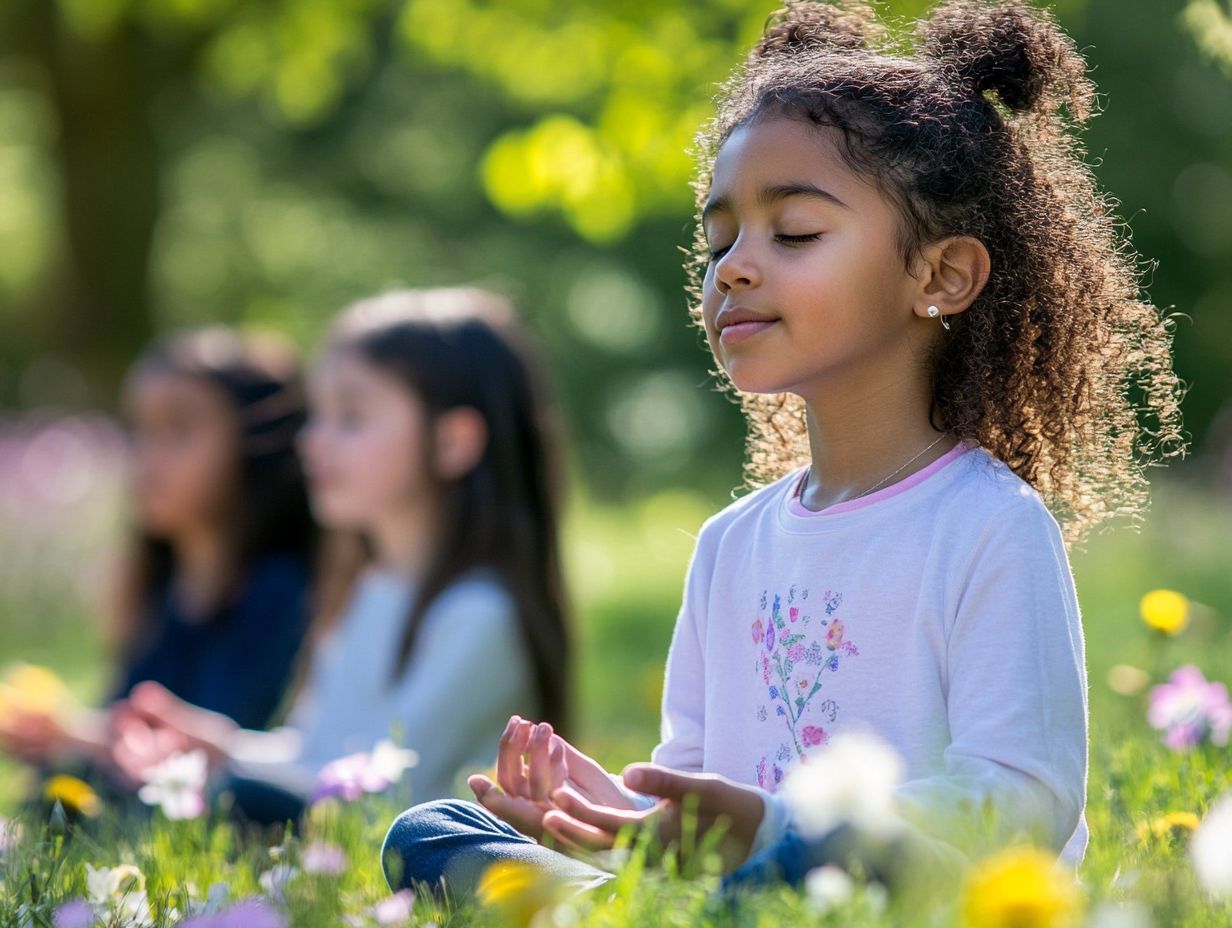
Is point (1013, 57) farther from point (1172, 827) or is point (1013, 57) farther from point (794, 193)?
point (1172, 827)

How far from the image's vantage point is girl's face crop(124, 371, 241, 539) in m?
5.19

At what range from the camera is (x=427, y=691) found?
3.86 metres

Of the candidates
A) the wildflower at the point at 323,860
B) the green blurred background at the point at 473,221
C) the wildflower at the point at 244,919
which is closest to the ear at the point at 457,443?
the green blurred background at the point at 473,221

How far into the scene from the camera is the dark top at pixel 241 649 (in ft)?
16.4

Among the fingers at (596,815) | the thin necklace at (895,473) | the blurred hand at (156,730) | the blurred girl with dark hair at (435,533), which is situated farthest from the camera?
the blurred girl with dark hair at (435,533)

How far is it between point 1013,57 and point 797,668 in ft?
3.30

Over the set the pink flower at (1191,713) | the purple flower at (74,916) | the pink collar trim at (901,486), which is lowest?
the purple flower at (74,916)

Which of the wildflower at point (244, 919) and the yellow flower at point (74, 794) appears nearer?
the wildflower at point (244, 919)

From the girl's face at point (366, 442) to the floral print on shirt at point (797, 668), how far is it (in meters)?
2.07

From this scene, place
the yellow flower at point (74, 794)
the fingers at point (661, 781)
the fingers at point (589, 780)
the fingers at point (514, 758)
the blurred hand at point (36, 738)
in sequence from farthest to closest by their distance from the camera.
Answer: the blurred hand at point (36, 738) < the yellow flower at point (74, 794) < the fingers at point (589, 780) < the fingers at point (514, 758) < the fingers at point (661, 781)

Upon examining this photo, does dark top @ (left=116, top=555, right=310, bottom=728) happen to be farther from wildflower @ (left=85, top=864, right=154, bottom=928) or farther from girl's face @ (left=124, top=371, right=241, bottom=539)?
wildflower @ (left=85, top=864, right=154, bottom=928)

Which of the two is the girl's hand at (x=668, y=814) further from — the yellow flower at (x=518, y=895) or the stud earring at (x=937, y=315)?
the stud earring at (x=937, y=315)

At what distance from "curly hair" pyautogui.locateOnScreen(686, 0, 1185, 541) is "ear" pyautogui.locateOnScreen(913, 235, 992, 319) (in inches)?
1.0

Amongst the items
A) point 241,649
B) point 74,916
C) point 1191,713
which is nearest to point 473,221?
point 241,649
